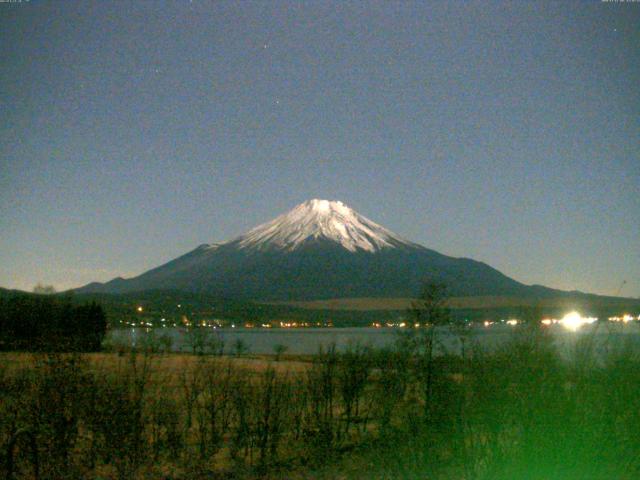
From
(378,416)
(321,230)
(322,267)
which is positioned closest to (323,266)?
(322,267)

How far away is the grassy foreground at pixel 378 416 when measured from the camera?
423 centimetres

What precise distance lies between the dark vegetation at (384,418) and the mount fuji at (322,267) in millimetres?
126673

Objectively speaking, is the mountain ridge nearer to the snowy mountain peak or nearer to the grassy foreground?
A: the snowy mountain peak

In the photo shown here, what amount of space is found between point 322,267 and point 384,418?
524ft

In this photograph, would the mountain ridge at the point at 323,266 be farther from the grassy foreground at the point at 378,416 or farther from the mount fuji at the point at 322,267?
the grassy foreground at the point at 378,416

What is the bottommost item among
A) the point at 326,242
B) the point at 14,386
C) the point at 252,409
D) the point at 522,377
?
the point at 252,409

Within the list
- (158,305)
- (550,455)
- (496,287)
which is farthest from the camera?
(496,287)

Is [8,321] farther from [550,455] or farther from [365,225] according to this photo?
[365,225]

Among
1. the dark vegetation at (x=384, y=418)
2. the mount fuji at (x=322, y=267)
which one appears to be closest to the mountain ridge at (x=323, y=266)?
the mount fuji at (x=322, y=267)

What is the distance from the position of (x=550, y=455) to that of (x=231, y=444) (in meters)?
8.05

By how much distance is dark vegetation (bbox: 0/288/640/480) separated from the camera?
4.23 m

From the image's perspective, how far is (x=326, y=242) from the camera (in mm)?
178500

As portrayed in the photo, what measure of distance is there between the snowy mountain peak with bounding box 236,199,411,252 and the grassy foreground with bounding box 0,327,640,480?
166 meters

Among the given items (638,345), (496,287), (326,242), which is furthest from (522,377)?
(326,242)
